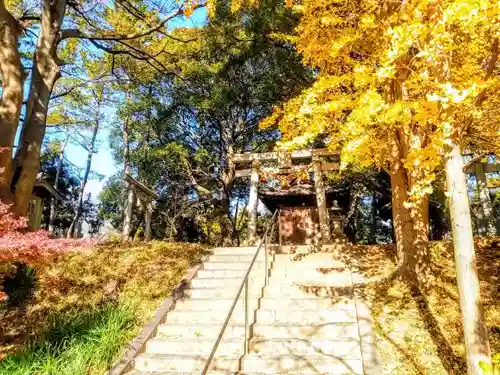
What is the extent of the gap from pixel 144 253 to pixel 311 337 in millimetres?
4616

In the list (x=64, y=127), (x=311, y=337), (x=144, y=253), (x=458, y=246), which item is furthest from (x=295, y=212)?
(x=64, y=127)

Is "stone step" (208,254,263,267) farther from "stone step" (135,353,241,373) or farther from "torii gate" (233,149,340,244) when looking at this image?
"stone step" (135,353,241,373)

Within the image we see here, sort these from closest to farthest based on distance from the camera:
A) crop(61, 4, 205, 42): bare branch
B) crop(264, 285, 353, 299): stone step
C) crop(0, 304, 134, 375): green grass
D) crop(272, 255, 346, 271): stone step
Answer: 1. crop(0, 304, 134, 375): green grass
2. crop(264, 285, 353, 299): stone step
3. crop(61, 4, 205, 42): bare branch
4. crop(272, 255, 346, 271): stone step

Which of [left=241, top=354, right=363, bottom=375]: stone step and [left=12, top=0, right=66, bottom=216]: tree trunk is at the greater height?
[left=12, top=0, right=66, bottom=216]: tree trunk

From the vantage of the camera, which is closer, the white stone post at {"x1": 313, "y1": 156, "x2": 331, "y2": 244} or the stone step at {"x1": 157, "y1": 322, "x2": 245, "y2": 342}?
the stone step at {"x1": 157, "y1": 322, "x2": 245, "y2": 342}

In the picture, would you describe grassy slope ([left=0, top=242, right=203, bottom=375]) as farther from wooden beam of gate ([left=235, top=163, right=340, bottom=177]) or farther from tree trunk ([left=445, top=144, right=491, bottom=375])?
tree trunk ([left=445, top=144, right=491, bottom=375])

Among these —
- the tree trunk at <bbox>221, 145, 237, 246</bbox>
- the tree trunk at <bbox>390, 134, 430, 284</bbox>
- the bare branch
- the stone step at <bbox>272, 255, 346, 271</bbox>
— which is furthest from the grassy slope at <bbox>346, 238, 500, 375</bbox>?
the tree trunk at <bbox>221, 145, 237, 246</bbox>

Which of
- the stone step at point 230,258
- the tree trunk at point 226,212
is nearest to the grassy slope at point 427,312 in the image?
the stone step at point 230,258

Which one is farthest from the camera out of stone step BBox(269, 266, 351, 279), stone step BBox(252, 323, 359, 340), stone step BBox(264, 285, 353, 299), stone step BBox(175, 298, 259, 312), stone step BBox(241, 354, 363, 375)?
stone step BBox(269, 266, 351, 279)

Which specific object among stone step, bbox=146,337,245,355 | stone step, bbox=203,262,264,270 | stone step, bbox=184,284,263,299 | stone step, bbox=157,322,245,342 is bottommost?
stone step, bbox=146,337,245,355

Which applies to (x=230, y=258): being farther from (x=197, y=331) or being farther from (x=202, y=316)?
(x=197, y=331)

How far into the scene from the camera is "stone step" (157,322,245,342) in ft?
17.4

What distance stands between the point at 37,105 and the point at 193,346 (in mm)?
4930

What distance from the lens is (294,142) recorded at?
5.07 meters
